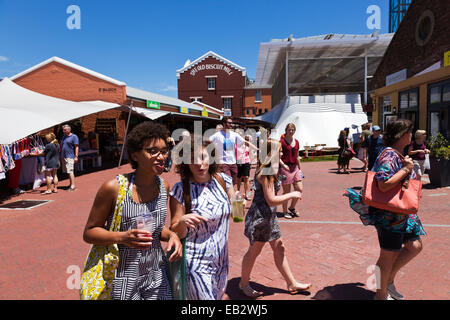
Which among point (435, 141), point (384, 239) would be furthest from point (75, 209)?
point (435, 141)

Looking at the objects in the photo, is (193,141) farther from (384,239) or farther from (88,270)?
(384,239)

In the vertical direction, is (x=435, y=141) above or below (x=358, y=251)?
above

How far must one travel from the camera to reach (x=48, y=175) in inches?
343

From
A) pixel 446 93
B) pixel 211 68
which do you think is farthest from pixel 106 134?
pixel 211 68

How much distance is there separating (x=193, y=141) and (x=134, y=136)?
0.39 m

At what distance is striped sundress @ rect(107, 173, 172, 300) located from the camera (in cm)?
171

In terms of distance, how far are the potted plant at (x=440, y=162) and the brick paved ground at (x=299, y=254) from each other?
140 centimetres

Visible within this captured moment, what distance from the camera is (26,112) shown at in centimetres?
931

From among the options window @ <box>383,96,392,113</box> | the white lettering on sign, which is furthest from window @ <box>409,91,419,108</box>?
the white lettering on sign

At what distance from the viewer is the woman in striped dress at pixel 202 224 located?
1.87 meters

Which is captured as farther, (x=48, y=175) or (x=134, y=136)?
(x=48, y=175)

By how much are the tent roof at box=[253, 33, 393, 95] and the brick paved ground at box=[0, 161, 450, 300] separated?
17014 mm

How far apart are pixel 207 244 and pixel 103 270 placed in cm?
61

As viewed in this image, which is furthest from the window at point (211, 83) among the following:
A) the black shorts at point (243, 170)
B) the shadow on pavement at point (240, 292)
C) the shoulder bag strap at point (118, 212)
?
the shoulder bag strap at point (118, 212)
